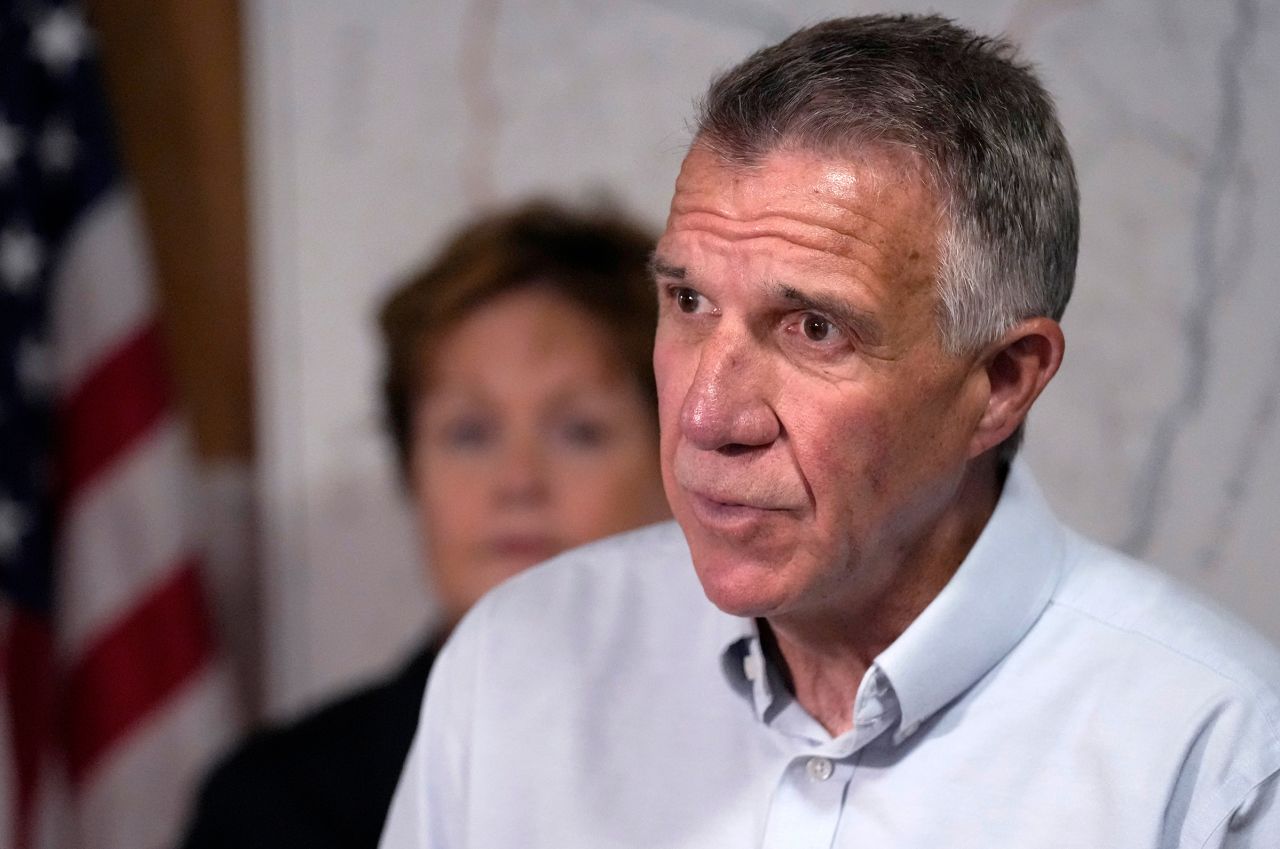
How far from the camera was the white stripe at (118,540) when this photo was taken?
90.6 inches

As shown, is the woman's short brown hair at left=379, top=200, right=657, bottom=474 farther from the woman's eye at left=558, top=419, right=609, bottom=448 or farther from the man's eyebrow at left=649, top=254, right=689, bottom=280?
the man's eyebrow at left=649, top=254, right=689, bottom=280

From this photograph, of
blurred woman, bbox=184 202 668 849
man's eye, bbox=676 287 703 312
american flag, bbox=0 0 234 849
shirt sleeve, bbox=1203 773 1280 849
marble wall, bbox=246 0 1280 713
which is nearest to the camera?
shirt sleeve, bbox=1203 773 1280 849

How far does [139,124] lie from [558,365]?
990 millimetres

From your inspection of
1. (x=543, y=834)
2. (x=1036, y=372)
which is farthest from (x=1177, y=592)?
(x=543, y=834)

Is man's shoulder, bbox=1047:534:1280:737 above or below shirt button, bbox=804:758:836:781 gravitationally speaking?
above

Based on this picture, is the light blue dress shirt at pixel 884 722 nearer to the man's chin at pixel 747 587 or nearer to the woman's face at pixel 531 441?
the man's chin at pixel 747 587

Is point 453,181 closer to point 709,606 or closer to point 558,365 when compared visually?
point 558,365

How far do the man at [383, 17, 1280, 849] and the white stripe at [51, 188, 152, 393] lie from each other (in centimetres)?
141

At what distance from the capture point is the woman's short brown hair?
212 cm

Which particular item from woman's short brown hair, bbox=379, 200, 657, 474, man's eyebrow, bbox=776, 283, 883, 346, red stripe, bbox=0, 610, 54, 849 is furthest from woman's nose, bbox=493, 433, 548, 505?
man's eyebrow, bbox=776, 283, 883, 346

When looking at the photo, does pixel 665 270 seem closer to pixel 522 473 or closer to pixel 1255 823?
pixel 1255 823

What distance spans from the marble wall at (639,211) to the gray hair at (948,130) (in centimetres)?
21

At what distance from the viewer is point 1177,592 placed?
1.14 metres

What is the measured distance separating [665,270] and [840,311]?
154 mm
